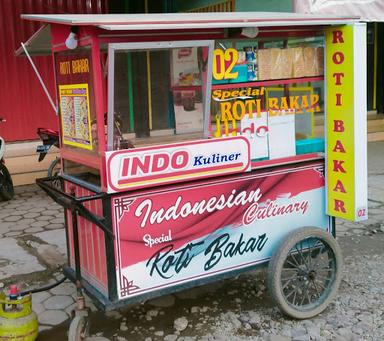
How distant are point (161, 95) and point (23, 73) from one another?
4474 mm

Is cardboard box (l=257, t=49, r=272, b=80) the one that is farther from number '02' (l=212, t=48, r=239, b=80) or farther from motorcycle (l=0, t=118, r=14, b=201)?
motorcycle (l=0, t=118, r=14, b=201)

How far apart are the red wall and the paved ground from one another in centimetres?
133

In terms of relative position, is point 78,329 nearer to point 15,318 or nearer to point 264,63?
point 15,318

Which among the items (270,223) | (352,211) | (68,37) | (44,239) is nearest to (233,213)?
(270,223)

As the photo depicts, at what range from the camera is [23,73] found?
7402mm

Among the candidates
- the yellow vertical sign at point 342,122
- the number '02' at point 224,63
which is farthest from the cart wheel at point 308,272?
the number '02' at point 224,63

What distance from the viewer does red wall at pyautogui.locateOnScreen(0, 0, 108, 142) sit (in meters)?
7.23

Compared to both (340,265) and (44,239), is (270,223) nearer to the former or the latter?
(340,265)

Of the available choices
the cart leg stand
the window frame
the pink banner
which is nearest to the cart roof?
the window frame

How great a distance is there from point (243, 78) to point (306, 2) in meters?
3.34

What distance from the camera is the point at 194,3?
7.79 metres

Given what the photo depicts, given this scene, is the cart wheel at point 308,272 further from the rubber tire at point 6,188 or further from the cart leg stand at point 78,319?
the rubber tire at point 6,188

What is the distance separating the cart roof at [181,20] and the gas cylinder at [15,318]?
1.58m

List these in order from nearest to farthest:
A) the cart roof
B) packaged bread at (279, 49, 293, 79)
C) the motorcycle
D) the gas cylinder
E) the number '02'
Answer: the cart roof → the gas cylinder → the number '02' → packaged bread at (279, 49, 293, 79) → the motorcycle
